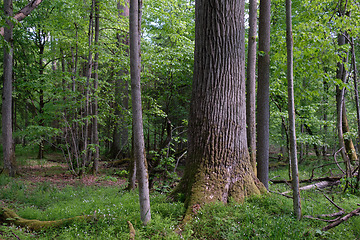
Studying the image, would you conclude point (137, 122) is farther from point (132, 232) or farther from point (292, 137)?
point (292, 137)

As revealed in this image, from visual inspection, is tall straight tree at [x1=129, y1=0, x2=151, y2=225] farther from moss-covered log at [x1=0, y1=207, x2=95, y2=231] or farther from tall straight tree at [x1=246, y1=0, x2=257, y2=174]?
tall straight tree at [x1=246, y1=0, x2=257, y2=174]

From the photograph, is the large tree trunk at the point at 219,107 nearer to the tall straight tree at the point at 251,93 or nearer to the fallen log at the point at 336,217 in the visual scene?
the fallen log at the point at 336,217

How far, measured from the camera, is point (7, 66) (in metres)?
9.12

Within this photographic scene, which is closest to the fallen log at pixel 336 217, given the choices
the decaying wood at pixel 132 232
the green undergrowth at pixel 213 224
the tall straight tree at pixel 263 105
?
the green undergrowth at pixel 213 224

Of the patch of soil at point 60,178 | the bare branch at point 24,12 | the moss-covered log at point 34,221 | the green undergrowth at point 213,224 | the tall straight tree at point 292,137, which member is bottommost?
the patch of soil at point 60,178

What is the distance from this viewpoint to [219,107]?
13.5 feet

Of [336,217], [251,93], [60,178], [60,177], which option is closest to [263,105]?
[251,93]

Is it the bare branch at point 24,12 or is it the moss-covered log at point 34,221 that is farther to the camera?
the bare branch at point 24,12

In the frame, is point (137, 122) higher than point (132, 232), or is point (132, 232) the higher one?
point (137, 122)

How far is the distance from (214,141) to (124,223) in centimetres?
200

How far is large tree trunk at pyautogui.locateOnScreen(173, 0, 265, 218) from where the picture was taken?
401 centimetres

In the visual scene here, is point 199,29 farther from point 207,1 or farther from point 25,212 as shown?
point 25,212

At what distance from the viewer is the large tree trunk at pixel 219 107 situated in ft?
13.2

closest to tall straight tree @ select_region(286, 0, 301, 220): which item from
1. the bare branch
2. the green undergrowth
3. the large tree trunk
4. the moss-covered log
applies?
the green undergrowth
